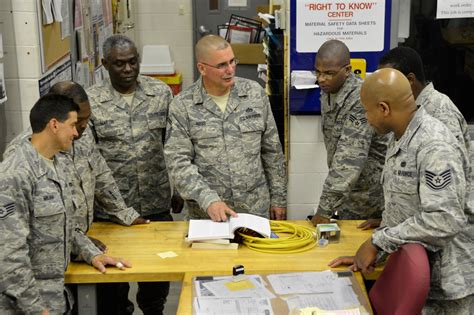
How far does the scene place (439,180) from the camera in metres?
2.46

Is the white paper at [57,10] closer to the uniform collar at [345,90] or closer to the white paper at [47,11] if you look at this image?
the white paper at [47,11]

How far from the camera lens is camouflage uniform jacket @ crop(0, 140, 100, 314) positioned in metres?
2.52

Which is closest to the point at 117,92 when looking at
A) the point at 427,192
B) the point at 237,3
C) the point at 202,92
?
the point at 202,92

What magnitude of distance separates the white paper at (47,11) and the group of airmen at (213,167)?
0.46m

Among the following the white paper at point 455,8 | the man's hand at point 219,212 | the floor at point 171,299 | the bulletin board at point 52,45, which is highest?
Answer: the white paper at point 455,8

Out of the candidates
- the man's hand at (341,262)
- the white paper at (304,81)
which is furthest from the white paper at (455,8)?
the man's hand at (341,262)

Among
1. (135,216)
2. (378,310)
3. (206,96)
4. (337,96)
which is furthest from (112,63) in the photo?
(378,310)

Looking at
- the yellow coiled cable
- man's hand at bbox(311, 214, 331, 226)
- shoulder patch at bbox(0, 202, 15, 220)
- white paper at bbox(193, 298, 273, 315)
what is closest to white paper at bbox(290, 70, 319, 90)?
man's hand at bbox(311, 214, 331, 226)

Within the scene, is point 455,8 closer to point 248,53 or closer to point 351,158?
point 351,158

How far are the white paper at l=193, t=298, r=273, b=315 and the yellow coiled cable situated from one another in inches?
18.2

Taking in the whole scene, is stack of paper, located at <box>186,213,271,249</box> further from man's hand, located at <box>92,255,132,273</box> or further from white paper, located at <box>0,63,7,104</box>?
white paper, located at <box>0,63,7,104</box>

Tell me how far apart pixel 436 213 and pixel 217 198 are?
115 cm

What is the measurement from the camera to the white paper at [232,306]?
256cm

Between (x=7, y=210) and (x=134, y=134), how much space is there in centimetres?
128
